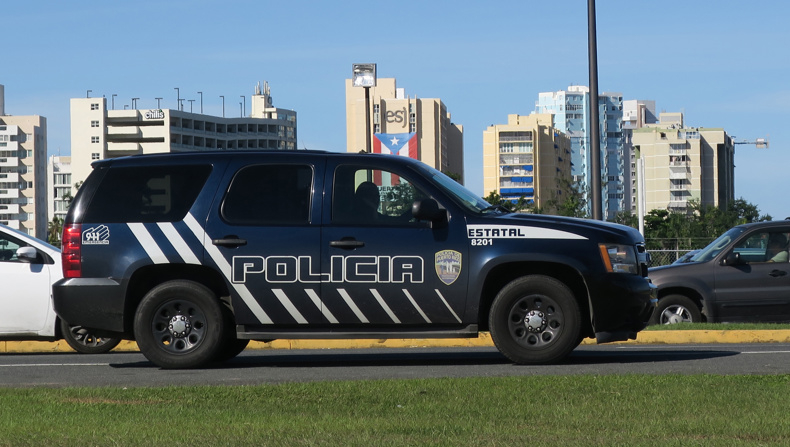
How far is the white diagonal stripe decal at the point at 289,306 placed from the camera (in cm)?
986

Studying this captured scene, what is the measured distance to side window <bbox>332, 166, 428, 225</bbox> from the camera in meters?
9.91

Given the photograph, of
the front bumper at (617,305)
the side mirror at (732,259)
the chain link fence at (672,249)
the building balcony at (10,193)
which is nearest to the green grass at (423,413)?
the front bumper at (617,305)

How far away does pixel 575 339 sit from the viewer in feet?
31.9

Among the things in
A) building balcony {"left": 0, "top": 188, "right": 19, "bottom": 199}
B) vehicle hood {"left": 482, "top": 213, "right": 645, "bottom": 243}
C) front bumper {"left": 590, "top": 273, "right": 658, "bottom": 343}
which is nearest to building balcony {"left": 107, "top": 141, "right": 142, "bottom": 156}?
building balcony {"left": 0, "top": 188, "right": 19, "bottom": 199}

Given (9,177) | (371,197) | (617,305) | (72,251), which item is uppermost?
(9,177)

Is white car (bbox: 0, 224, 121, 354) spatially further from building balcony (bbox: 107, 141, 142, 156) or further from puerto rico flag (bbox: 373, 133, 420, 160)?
Answer: building balcony (bbox: 107, 141, 142, 156)

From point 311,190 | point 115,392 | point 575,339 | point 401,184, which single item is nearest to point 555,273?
point 575,339

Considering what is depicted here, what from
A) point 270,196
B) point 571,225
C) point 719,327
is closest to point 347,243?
point 270,196

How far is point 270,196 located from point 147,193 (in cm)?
108

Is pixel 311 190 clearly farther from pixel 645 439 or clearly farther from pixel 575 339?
pixel 645 439

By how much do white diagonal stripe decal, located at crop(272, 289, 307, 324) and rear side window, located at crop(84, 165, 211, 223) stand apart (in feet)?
3.54

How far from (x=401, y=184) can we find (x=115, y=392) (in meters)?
3.16

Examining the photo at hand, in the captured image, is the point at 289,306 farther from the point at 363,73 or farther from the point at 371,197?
the point at 363,73

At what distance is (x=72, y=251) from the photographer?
10125 millimetres
